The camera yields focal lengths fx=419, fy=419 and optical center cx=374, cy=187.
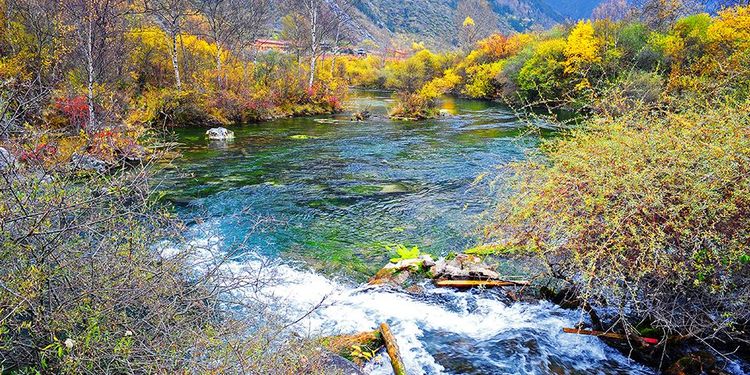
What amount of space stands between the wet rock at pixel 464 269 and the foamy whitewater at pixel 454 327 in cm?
29

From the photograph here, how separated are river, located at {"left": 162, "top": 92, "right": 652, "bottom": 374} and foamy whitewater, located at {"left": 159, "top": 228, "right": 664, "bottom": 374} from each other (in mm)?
16

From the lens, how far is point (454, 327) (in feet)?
16.1

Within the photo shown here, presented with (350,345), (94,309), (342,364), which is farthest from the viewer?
(350,345)

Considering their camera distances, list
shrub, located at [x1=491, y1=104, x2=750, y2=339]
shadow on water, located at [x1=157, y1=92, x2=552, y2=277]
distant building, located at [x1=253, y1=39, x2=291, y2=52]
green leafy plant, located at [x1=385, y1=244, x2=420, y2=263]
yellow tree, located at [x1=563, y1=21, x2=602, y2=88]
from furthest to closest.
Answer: distant building, located at [x1=253, y1=39, x2=291, y2=52], yellow tree, located at [x1=563, y1=21, x2=602, y2=88], shadow on water, located at [x1=157, y1=92, x2=552, y2=277], green leafy plant, located at [x1=385, y1=244, x2=420, y2=263], shrub, located at [x1=491, y1=104, x2=750, y2=339]

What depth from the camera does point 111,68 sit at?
53.6ft

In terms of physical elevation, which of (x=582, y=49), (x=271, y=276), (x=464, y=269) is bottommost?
(x=464, y=269)

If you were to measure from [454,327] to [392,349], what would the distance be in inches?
41.1

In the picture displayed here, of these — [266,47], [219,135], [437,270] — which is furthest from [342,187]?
[266,47]

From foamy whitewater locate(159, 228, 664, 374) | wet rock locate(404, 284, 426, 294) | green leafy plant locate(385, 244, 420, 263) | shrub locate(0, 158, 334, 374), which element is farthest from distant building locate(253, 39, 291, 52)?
shrub locate(0, 158, 334, 374)

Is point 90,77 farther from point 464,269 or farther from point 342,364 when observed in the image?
point 342,364

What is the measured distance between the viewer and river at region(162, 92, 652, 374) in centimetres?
448

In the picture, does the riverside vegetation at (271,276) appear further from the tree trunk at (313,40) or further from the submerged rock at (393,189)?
the tree trunk at (313,40)

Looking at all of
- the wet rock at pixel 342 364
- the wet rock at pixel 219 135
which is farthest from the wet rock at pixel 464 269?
the wet rock at pixel 219 135

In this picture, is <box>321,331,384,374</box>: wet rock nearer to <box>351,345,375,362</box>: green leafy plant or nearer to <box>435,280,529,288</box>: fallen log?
<box>351,345,375,362</box>: green leafy plant
